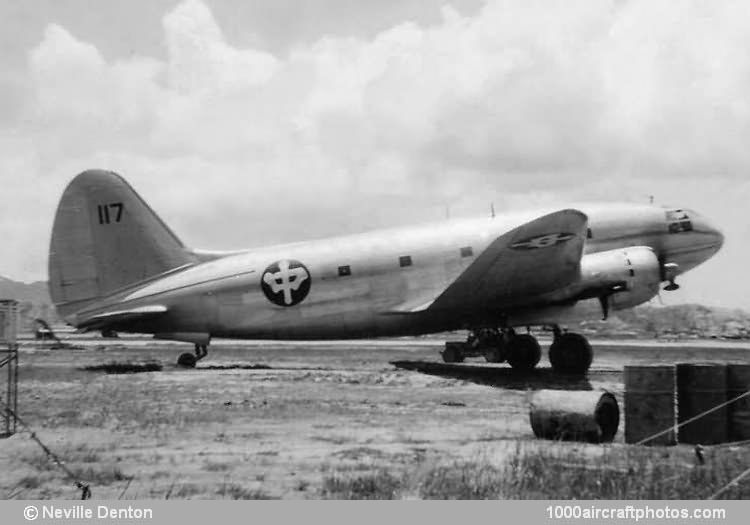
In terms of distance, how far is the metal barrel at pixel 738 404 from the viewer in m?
13.3

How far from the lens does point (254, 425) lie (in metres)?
15.5

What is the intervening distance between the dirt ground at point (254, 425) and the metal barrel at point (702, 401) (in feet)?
7.10

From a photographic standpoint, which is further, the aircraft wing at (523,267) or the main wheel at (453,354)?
the main wheel at (453,354)

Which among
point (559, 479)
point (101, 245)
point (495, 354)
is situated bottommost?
point (559, 479)

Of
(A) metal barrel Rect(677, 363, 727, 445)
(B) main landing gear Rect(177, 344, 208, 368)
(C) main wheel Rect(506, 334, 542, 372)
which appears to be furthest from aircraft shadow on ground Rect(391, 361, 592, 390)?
(A) metal barrel Rect(677, 363, 727, 445)

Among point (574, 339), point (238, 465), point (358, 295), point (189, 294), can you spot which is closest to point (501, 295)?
point (574, 339)

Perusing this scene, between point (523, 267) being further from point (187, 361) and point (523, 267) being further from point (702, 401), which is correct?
point (187, 361)

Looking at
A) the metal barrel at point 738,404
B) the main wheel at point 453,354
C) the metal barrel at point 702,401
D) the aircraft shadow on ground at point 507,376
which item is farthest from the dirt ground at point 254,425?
the metal barrel at point 738,404

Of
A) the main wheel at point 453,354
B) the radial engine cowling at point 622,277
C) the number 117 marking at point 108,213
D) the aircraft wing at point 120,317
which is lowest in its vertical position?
the main wheel at point 453,354

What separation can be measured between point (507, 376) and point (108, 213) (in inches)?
556

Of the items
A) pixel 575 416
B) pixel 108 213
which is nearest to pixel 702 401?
pixel 575 416

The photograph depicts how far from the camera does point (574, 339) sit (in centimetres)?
2572

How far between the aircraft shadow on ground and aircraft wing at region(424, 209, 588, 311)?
6.93 feet

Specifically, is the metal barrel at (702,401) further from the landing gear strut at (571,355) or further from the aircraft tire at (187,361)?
the aircraft tire at (187,361)
